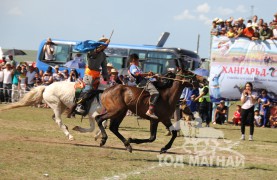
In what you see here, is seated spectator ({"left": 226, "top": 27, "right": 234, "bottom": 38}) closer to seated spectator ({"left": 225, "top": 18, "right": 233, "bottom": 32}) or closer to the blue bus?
seated spectator ({"left": 225, "top": 18, "right": 233, "bottom": 32})

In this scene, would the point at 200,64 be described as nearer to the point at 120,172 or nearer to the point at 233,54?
the point at 233,54

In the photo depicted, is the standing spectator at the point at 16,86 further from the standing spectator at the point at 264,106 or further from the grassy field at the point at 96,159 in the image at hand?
the standing spectator at the point at 264,106

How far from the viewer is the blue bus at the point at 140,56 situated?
29844mm

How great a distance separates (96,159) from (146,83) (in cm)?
234

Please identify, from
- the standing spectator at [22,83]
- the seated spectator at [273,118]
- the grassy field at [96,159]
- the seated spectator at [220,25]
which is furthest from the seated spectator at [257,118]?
the standing spectator at [22,83]

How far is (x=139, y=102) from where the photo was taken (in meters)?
12.8

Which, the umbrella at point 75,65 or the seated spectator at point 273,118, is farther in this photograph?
the umbrella at point 75,65

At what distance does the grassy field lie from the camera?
31.6ft

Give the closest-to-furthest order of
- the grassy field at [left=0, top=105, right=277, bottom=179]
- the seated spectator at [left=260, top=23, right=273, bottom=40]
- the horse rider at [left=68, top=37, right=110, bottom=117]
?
the grassy field at [left=0, top=105, right=277, bottom=179] < the horse rider at [left=68, top=37, right=110, bottom=117] < the seated spectator at [left=260, top=23, right=273, bottom=40]

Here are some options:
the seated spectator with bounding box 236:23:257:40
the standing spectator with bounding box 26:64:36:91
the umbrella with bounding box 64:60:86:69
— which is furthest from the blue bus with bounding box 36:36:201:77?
the seated spectator with bounding box 236:23:257:40

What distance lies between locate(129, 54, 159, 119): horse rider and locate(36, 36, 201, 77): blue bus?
15.6 meters

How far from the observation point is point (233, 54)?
79.7 ft

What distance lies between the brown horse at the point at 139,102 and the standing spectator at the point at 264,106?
11449 millimetres

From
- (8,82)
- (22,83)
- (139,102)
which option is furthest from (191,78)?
(8,82)
